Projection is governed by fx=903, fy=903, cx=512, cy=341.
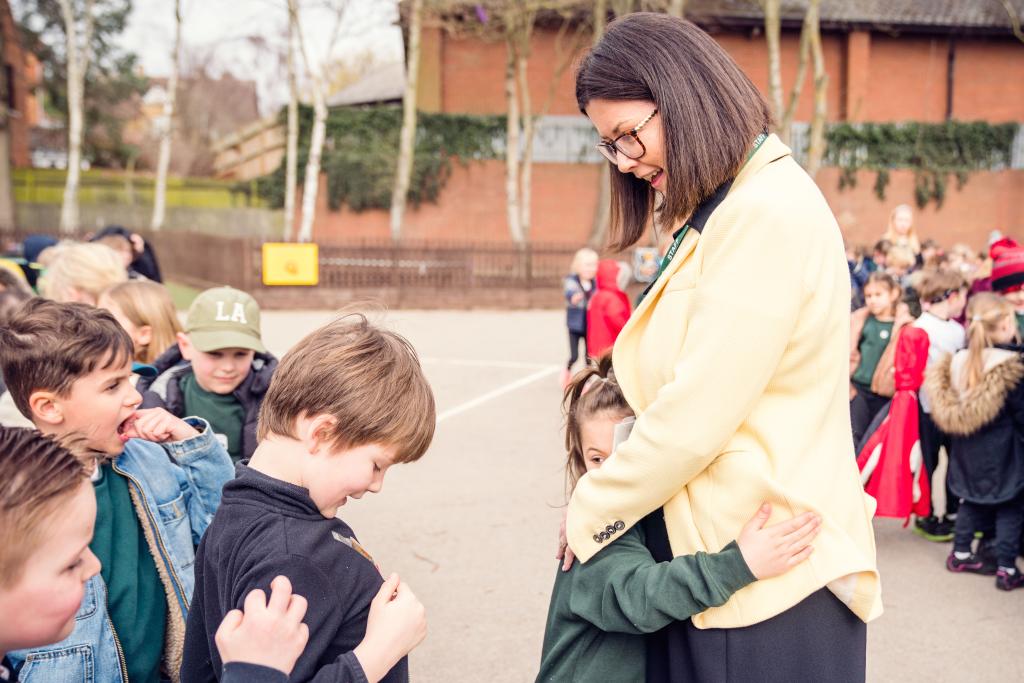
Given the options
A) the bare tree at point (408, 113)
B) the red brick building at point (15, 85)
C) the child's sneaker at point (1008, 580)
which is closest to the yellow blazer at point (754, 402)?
the child's sneaker at point (1008, 580)

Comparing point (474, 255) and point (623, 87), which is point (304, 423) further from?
point (474, 255)

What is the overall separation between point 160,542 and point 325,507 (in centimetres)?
81

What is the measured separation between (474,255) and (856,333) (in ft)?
49.2

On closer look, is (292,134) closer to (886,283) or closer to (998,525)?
(886,283)

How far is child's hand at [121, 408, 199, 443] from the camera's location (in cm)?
239

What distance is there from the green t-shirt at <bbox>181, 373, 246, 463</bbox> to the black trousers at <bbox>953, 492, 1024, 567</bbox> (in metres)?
3.75

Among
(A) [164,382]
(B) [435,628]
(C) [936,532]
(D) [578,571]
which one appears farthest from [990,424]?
(A) [164,382]

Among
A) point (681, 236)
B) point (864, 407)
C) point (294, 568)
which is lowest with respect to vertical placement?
point (864, 407)

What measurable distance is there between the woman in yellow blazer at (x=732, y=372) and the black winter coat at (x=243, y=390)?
1.96 m

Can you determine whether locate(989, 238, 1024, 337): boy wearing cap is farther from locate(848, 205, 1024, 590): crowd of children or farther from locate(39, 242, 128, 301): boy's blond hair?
locate(39, 242, 128, 301): boy's blond hair

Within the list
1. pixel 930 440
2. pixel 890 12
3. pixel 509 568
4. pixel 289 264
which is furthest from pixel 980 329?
pixel 890 12

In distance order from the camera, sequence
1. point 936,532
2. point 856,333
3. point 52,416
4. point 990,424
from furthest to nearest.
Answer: point 856,333 → point 936,532 → point 990,424 → point 52,416

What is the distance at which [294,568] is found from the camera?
5.27 ft

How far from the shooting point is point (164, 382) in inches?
141
